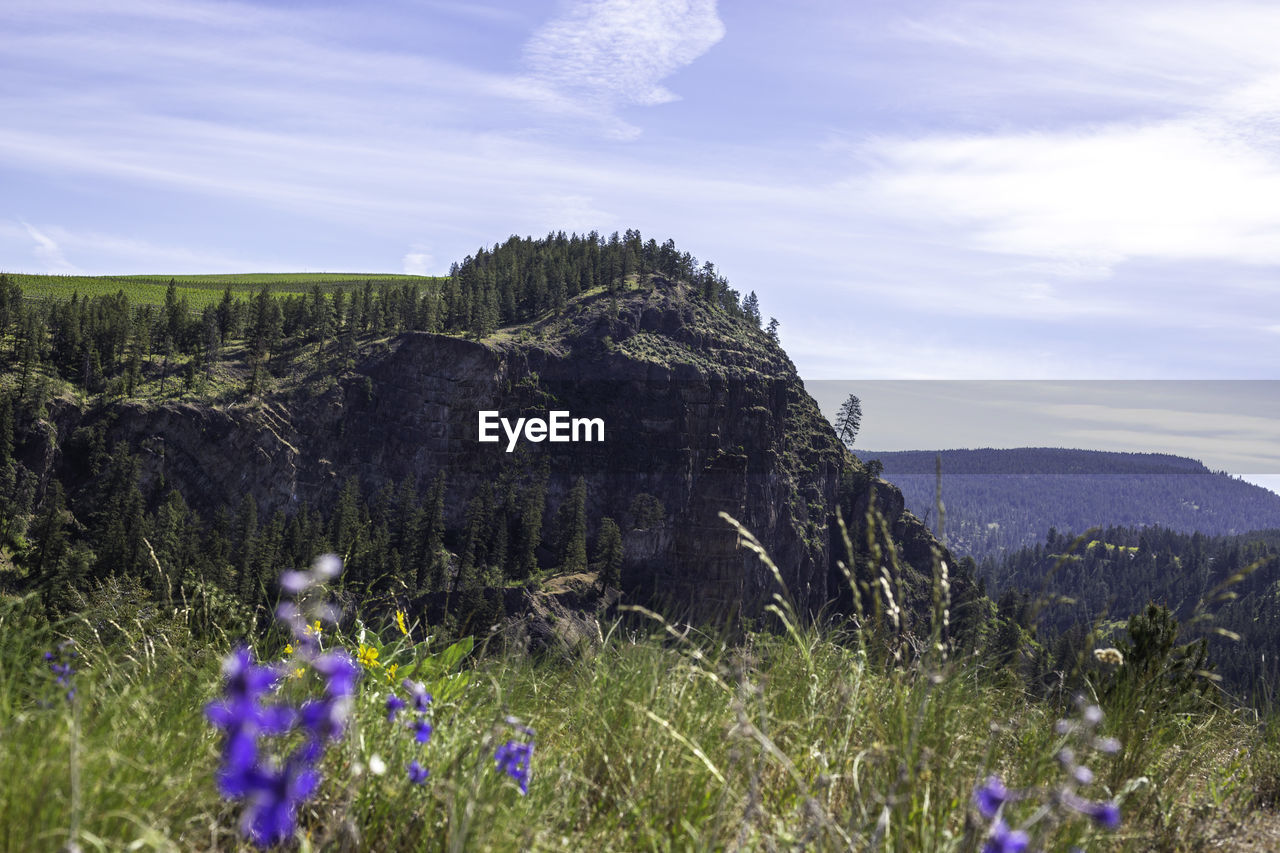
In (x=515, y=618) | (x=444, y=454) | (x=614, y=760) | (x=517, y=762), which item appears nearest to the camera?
(x=517, y=762)

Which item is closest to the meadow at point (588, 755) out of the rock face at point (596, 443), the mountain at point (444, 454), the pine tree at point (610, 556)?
the mountain at point (444, 454)

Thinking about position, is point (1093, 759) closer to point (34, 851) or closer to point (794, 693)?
point (794, 693)

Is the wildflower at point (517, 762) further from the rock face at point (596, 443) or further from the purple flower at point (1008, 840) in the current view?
the rock face at point (596, 443)

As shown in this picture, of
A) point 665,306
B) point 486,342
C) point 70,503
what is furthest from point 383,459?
point 665,306

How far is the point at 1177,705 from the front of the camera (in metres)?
5.19

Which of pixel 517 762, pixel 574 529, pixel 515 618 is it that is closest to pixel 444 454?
pixel 574 529

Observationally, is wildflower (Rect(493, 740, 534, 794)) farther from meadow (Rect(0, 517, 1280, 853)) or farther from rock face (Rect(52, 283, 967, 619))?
rock face (Rect(52, 283, 967, 619))

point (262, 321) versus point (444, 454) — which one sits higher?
point (262, 321)

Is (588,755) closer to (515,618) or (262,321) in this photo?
(515,618)

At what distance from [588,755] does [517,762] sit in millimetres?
887

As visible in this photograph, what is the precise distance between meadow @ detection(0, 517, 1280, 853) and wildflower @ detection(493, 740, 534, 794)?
0.04 ft

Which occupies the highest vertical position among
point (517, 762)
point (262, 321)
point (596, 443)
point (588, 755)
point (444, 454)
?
point (262, 321)

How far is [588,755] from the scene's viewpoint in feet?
13.4

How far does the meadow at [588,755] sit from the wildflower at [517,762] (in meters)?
0.01
